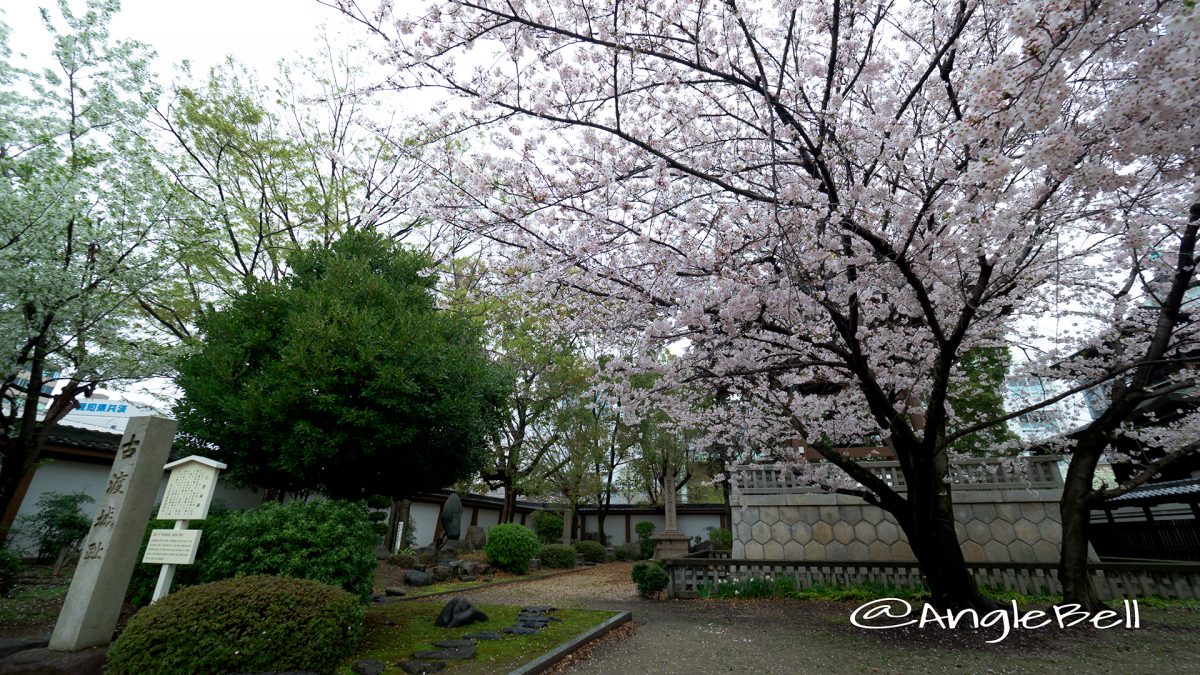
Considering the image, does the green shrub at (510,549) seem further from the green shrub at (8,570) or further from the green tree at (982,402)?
the green tree at (982,402)

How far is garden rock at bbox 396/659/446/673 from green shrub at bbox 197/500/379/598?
3.85ft

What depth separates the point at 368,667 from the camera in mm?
4855

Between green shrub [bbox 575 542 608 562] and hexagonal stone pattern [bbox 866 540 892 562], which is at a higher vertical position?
hexagonal stone pattern [bbox 866 540 892 562]

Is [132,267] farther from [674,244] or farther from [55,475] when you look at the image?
[674,244]

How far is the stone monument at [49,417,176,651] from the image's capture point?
→ 5027 millimetres

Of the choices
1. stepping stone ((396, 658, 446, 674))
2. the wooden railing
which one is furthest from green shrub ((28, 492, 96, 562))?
the wooden railing

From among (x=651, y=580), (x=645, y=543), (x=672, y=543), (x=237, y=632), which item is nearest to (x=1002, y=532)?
(x=651, y=580)

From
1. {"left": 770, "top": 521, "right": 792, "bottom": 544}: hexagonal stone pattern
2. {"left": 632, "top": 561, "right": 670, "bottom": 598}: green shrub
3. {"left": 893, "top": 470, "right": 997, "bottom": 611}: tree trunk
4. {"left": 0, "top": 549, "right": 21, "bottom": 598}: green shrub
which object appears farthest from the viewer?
{"left": 770, "top": 521, "right": 792, "bottom": 544}: hexagonal stone pattern

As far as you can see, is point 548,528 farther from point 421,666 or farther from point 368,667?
point 368,667

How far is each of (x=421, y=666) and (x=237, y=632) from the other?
5.52ft

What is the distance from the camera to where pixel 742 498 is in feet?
41.1

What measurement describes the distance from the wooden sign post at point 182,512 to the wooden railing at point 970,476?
934 centimetres

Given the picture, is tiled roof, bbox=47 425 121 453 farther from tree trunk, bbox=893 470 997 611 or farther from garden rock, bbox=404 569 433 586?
tree trunk, bbox=893 470 997 611

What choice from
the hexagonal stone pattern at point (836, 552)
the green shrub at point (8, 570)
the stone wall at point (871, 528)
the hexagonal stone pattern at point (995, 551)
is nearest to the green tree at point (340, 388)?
the green shrub at point (8, 570)
